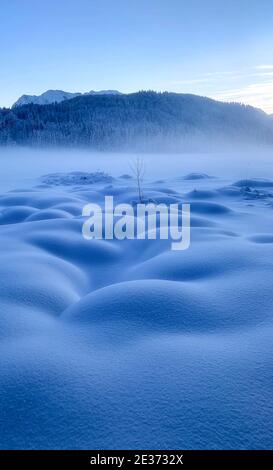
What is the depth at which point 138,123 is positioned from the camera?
62156 mm

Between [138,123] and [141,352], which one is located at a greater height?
[138,123]

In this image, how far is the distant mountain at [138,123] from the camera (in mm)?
54156

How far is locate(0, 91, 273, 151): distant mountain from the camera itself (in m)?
54.2

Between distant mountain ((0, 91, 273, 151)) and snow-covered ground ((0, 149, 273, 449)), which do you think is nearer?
snow-covered ground ((0, 149, 273, 449))

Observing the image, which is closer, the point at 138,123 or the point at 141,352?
the point at 141,352

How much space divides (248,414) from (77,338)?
1.25 m

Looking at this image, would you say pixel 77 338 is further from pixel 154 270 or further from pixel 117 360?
pixel 154 270

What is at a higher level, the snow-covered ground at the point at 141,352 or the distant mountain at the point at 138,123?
the distant mountain at the point at 138,123

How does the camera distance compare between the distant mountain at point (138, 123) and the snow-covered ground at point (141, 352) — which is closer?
the snow-covered ground at point (141, 352)

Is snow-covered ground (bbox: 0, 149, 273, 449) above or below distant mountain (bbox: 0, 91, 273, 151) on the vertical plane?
below

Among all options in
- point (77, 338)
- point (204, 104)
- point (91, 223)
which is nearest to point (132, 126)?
point (204, 104)

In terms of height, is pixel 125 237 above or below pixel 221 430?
above

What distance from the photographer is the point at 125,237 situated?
5.99 meters

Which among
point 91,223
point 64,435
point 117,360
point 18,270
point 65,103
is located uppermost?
point 65,103
